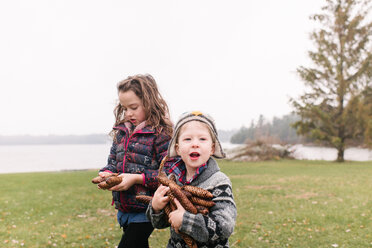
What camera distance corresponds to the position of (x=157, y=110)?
9.73 ft

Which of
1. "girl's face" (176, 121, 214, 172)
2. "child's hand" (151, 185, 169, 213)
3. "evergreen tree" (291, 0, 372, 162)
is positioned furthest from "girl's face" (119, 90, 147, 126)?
"evergreen tree" (291, 0, 372, 162)

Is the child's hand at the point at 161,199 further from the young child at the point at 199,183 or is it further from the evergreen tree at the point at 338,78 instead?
the evergreen tree at the point at 338,78

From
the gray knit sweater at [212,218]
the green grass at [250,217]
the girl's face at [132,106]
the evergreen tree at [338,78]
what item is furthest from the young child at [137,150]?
the evergreen tree at [338,78]

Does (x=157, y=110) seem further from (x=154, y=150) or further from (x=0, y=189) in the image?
(x=0, y=189)

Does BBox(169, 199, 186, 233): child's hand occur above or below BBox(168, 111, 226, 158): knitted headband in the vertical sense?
below

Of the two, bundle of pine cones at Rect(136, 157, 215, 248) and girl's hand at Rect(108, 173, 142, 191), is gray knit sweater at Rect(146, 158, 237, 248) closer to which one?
bundle of pine cones at Rect(136, 157, 215, 248)

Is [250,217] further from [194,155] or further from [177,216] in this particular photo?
[177,216]

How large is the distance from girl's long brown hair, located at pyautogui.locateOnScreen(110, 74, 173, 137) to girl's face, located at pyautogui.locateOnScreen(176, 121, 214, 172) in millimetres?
760

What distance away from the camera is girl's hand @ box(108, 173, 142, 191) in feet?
8.31

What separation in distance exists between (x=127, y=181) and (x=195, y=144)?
2.62 feet

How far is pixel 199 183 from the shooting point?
7.06ft

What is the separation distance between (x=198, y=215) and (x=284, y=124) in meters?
49.3

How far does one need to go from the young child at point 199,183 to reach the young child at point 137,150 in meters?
0.49

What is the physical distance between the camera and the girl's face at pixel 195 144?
6.81 feet
